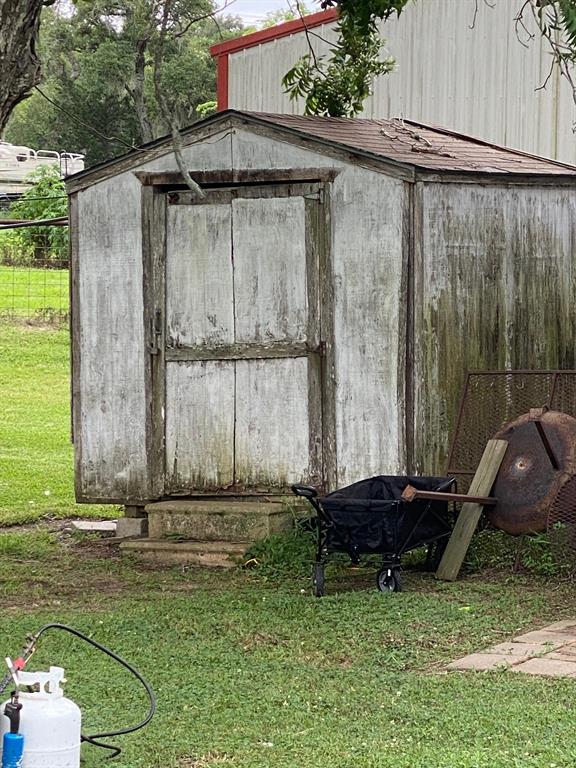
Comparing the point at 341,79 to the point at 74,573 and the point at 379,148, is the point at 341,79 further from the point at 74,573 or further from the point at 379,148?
the point at 74,573

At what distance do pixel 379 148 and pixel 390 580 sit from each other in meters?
3.24

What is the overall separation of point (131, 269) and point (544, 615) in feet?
13.9

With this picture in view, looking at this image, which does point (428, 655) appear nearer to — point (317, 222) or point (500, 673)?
point (500, 673)

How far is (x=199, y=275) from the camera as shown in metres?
9.47

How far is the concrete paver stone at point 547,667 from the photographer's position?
5.58 metres

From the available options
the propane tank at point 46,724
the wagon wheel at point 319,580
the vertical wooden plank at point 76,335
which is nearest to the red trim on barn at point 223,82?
the vertical wooden plank at point 76,335

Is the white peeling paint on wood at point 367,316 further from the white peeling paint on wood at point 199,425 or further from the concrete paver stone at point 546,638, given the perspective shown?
the concrete paver stone at point 546,638

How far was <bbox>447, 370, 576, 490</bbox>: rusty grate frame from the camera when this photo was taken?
8.78 metres

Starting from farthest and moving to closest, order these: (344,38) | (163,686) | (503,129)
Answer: (503,129), (344,38), (163,686)

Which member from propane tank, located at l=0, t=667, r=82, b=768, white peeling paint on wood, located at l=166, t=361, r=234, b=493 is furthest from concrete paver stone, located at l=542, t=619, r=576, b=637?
white peeling paint on wood, located at l=166, t=361, r=234, b=493

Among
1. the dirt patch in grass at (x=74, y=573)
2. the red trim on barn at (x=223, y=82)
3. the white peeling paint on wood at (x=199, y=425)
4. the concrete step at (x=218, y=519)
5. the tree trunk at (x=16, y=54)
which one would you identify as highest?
the red trim on barn at (x=223, y=82)

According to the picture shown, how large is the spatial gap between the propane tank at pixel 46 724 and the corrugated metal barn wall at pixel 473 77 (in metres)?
8.48

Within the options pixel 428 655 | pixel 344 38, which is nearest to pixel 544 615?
pixel 428 655

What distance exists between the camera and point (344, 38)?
10.6 m
